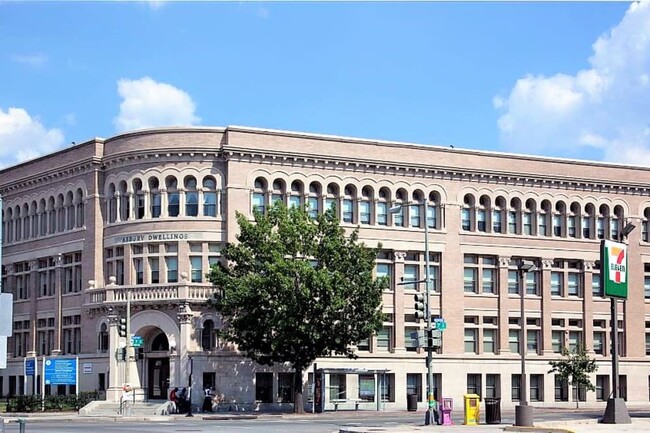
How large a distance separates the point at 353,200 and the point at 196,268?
1104cm

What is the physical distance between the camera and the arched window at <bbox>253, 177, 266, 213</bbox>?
6512 cm

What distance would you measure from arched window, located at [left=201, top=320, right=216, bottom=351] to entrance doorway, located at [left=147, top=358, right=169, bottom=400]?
301cm

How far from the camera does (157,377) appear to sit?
214 feet

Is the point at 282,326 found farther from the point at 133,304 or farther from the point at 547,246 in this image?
the point at 547,246

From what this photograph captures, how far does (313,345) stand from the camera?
57250 mm

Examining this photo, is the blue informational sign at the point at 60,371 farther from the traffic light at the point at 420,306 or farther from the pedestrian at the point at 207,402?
the traffic light at the point at 420,306

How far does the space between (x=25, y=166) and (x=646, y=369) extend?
45557 millimetres

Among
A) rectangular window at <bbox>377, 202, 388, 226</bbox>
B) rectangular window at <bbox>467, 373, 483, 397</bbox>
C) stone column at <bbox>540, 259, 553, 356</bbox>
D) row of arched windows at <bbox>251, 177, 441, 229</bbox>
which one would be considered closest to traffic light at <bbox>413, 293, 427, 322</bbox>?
row of arched windows at <bbox>251, 177, 441, 229</bbox>

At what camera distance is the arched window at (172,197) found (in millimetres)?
64312

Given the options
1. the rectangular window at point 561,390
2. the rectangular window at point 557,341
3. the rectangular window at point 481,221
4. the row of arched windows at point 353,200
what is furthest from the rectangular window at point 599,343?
the row of arched windows at point 353,200

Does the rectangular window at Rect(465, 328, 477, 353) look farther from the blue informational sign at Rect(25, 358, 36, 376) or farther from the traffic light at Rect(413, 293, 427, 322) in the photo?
the blue informational sign at Rect(25, 358, 36, 376)

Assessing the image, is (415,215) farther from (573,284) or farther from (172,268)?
(172,268)

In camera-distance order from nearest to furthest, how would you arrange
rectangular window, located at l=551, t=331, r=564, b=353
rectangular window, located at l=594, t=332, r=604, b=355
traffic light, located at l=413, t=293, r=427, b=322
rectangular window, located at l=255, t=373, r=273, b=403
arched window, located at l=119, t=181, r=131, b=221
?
1. traffic light, located at l=413, t=293, r=427, b=322
2. rectangular window, located at l=255, t=373, r=273, b=403
3. arched window, located at l=119, t=181, r=131, b=221
4. rectangular window, located at l=551, t=331, r=564, b=353
5. rectangular window, located at l=594, t=332, r=604, b=355

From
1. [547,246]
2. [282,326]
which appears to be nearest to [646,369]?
[547,246]
